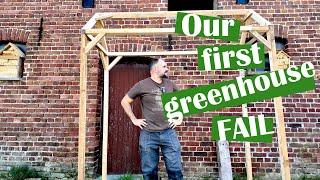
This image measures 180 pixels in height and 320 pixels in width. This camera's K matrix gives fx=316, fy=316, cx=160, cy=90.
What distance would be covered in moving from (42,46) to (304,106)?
16.3 feet

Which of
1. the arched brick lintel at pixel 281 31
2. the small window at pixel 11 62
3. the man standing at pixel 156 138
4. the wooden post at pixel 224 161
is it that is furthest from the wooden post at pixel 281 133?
the small window at pixel 11 62

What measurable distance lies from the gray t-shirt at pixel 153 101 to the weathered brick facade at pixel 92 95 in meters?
1.97

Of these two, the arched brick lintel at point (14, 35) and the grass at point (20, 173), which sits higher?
the arched brick lintel at point (14, 35)

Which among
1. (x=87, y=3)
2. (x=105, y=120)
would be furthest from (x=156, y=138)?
(x=87, y=3)

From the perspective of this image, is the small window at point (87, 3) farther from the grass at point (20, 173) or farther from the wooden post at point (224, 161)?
the wooden post at point (224, 161)

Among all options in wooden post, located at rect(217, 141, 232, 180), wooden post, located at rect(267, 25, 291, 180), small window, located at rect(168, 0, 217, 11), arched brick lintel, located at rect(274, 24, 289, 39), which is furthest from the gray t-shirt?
small window, located at rect(168, 0, 217, 11)

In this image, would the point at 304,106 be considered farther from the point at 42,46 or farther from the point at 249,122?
the point at 42,46

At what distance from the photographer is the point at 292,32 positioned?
19.2ft

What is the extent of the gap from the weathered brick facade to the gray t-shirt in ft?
6.45

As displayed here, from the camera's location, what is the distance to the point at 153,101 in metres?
3.80

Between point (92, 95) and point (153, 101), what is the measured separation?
91.2 inches

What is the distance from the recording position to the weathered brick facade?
5.55 m

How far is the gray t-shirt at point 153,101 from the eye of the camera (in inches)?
146

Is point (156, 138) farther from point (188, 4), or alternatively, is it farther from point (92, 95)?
point (188, 4)
